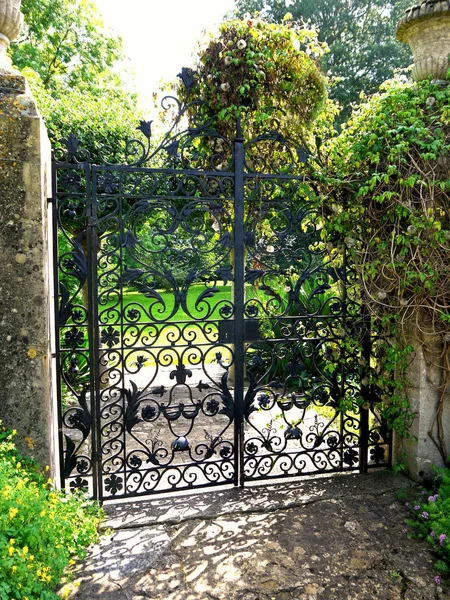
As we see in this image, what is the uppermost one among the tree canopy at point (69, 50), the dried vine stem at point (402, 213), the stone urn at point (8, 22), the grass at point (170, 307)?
the tree canopy at point (69, 50)

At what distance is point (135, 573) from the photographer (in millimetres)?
2654

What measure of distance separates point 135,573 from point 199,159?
12.4 ft

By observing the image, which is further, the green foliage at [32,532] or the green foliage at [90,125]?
the green foliage at [90,125]

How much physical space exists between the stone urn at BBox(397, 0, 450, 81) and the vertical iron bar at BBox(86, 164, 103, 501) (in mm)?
2533

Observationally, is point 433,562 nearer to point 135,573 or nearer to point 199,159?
point 135,573

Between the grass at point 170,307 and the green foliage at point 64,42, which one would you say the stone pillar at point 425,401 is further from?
the green foliage at point 64,42

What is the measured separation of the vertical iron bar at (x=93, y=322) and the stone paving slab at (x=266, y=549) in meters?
0.33

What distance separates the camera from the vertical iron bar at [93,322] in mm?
3227

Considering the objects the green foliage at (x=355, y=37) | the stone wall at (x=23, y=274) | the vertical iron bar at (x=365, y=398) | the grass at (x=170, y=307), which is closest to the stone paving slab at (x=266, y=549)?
the vertical iron bar at (x=365, y=398)

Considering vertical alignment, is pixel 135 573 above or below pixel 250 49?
below

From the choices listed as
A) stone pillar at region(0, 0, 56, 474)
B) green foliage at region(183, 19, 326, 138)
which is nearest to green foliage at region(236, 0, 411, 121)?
green foliage at region(183, 19, 326, 138)

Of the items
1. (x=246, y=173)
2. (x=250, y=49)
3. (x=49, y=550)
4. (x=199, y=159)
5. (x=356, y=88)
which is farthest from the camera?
(x=356, y=88)

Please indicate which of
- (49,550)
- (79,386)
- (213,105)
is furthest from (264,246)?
(79,386)

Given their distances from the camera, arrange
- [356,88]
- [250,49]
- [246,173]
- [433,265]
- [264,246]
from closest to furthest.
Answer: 1. [433,265]
2. [246,173]
3. [264,246]
4. [250,49]
5. [356,88]
